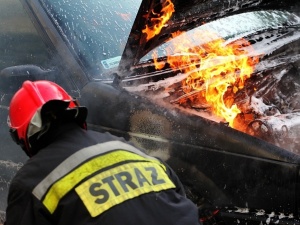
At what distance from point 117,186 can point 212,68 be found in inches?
64.5

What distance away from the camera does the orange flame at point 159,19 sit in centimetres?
282

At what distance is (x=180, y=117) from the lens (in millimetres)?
2832

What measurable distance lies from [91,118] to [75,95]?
0.86 ft

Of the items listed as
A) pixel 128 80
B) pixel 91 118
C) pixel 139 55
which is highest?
pixel 139 55

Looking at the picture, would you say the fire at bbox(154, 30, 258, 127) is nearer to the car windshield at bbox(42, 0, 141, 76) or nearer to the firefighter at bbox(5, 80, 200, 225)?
the car windshield at bbox(42, 0, 141, 76)

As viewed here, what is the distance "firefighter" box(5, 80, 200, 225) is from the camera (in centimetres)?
176

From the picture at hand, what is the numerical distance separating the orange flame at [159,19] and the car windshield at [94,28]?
1.97ft

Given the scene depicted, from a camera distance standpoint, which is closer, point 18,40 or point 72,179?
point 72,179

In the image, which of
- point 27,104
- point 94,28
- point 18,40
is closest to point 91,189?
point 27,104

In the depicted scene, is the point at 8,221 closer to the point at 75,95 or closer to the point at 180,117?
the point at 180,117

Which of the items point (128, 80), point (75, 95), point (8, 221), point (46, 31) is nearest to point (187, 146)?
point (128, 80)

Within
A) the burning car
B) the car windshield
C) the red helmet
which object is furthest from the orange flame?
the red helmet

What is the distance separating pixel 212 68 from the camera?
10.5 ft

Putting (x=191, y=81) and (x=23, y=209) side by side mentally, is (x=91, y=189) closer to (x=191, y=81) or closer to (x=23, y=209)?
(x=23, y=209)
